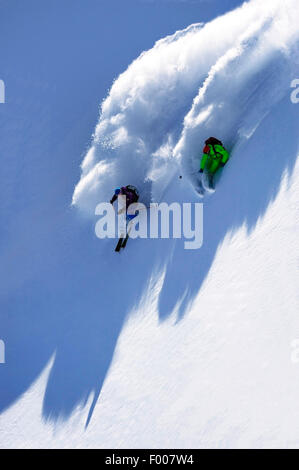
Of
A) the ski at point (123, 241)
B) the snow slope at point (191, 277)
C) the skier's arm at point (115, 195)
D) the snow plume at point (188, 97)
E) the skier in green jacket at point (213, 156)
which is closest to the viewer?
the snow slope at point (191, 277)

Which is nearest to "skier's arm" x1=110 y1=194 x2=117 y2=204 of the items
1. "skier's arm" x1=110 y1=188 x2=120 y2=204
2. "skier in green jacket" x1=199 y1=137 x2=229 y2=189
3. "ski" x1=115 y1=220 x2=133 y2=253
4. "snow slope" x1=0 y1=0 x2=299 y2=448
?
"skier's arm" x1=110 y1=188 x2=120 y2=204

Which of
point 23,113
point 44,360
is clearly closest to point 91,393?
point 44,360

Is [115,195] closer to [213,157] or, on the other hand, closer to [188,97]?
[213,157]

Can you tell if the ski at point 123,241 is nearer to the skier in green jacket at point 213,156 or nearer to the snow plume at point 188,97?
the snow plume at point 188,97

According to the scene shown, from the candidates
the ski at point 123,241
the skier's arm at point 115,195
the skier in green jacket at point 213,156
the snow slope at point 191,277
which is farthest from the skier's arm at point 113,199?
the skier in green jacket at point 213,156

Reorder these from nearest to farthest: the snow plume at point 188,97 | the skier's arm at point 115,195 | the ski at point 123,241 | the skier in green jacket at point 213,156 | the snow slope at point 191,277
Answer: the snow slope at point 191,277
the skier in green jacket at point 213,156
the snow plume at point 188,97
the skier's arm at point 115,195
the ski at point 123,241

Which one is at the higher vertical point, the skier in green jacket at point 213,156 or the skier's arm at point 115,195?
the skier in green jacket at point 213,156
